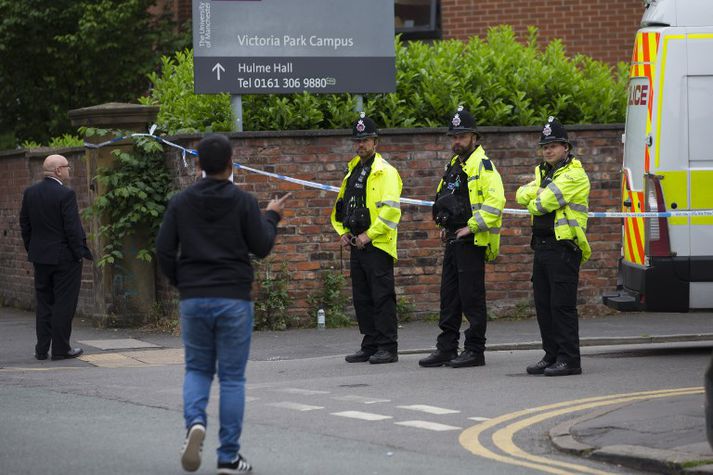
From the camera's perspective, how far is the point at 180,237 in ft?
23.1

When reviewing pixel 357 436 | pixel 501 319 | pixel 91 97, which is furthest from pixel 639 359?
pixel 91 97

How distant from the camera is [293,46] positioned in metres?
14.4

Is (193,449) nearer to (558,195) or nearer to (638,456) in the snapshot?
(638,456)

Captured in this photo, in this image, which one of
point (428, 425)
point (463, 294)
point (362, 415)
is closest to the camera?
point (428, 425)

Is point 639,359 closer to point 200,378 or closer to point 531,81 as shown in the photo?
point 531,81

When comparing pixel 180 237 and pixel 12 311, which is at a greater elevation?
pixel 180 237

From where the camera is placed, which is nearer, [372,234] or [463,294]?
[463,294]

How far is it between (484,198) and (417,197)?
3.65m

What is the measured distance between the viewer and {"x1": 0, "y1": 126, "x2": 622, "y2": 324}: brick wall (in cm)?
1419

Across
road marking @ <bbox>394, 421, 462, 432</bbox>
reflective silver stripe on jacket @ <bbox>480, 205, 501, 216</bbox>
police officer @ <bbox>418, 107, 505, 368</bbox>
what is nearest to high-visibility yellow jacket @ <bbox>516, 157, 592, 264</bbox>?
reflective silver stripe on jacket @ <bbox>480, 205, 501, 216</bbox>

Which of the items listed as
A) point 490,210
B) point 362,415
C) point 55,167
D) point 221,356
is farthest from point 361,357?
point 221,356

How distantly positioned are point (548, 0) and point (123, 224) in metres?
8.16

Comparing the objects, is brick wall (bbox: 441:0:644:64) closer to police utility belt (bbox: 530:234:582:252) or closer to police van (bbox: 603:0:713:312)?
police van (bbox: 603:0:713:312)

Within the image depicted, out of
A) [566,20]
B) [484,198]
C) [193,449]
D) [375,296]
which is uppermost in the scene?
[566,20]
